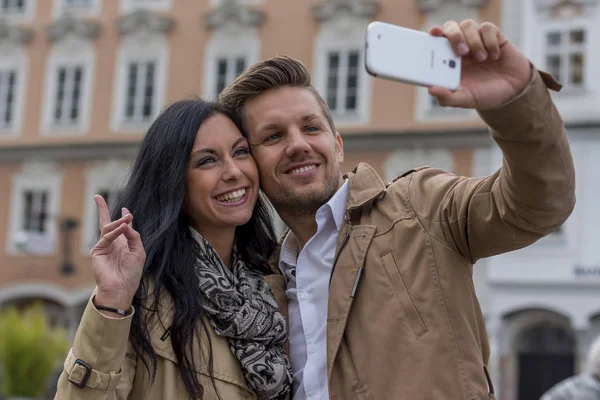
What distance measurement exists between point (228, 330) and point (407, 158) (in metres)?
16.5

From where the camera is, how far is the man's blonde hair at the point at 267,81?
3666 millimetres

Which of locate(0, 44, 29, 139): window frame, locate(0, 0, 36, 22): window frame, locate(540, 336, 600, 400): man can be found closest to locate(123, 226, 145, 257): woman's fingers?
locate(540, 336, 600, 400): man

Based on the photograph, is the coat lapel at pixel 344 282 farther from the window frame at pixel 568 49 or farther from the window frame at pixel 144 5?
the window frame at pixel 144 5

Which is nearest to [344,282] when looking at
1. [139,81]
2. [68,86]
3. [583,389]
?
[583,389]

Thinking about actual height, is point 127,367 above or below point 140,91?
below

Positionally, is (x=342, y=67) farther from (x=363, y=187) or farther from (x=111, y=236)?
(x=111, y=236)

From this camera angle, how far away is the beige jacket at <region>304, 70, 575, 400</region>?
2719 millimetres

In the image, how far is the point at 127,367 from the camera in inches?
120

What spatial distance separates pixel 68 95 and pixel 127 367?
2006cm

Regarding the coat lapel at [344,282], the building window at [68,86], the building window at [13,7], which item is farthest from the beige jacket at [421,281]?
the building window at [13,7]

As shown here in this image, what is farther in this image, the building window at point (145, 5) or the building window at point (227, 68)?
the building window at point (145, 5)

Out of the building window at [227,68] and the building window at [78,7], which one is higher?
the building window at [78,7]

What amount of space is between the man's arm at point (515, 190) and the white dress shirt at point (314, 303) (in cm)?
47

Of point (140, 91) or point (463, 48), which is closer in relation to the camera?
point (463, 48)
